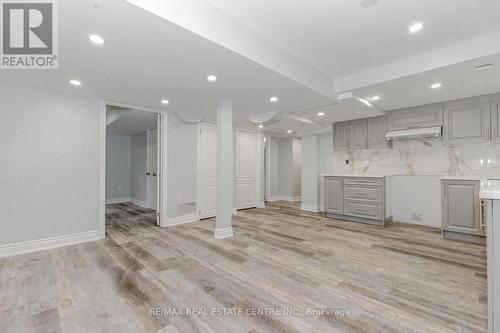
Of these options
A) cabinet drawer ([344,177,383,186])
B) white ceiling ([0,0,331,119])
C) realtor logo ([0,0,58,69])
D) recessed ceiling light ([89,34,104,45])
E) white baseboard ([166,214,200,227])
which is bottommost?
white baseboard ([166,214,200,227])

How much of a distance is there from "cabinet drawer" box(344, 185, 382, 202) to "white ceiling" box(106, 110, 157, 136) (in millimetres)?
4544

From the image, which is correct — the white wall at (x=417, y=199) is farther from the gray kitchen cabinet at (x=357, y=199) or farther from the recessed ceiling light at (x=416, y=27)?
the recessed ceiling light at (x=416, y=27)

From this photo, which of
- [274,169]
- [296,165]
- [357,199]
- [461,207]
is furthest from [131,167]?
[461,207]

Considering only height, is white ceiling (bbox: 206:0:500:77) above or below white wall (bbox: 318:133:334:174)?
above

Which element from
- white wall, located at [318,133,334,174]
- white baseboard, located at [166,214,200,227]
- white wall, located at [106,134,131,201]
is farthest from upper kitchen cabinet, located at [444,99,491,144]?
white wall, located at [106,134,131,201]

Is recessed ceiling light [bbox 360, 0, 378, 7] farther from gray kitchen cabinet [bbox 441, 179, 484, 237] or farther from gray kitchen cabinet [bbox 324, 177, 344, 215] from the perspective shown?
gray kitchen cabinet [bbox 324, 177, 344, 215]

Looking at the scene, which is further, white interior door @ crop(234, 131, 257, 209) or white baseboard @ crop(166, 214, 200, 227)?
white interior door @ crop(234, 131, 257, 209)

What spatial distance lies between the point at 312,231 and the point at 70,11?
13.5 feet

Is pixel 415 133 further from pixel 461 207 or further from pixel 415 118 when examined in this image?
pixel 461 207

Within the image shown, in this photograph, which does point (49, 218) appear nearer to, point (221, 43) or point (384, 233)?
point (221, 43)

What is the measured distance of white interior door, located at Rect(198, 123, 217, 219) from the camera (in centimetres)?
498

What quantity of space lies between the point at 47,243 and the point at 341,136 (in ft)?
19.5

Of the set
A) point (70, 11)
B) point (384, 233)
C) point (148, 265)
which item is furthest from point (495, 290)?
point (70, 11)

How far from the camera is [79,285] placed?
214cm
